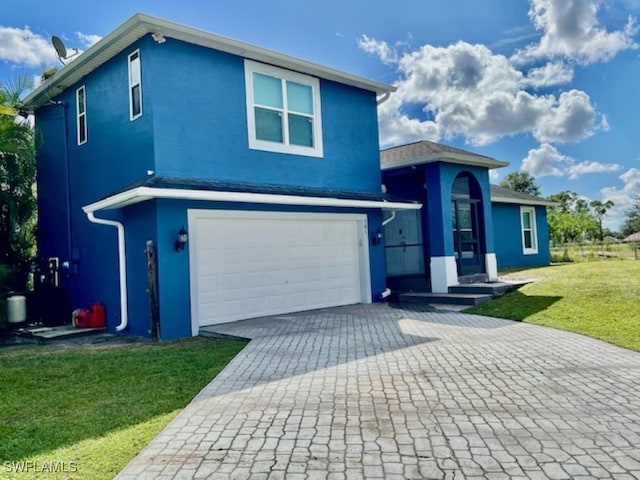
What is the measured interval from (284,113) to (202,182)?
2.87m

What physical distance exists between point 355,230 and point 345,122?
2.81 m

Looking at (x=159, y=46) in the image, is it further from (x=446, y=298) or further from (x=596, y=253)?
(x=596, y=253)

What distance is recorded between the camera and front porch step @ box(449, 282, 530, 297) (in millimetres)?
11812

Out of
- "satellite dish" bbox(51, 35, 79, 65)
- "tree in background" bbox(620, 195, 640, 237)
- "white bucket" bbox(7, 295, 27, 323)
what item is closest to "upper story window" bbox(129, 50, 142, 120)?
"satellite dish" bbox(51, 35, 79, 65)

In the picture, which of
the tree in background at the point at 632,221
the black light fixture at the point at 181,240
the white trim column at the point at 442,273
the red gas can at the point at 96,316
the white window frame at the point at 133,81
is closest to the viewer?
the black light fixture at the point at 181,240

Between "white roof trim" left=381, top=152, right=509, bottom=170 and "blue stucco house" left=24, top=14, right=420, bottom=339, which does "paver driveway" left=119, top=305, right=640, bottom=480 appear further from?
"white roof trim" left=381, top=152, right=509, bottom=170

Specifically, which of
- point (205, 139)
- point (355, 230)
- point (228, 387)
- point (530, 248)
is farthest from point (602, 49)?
point (228, 387)

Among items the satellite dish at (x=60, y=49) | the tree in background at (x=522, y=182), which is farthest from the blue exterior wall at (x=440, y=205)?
the tree in background at (x=522, y=182)

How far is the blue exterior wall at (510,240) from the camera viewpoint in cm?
2027

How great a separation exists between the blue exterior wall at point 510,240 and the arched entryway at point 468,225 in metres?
6.58

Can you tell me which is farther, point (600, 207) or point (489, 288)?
point (600, 207)

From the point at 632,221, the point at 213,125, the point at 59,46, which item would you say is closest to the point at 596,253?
the point at 213,125

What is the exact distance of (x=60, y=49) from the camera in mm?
11602

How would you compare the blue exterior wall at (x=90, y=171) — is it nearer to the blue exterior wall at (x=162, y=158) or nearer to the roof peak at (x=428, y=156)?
the blue exterior wall at (x=162, y=158)
